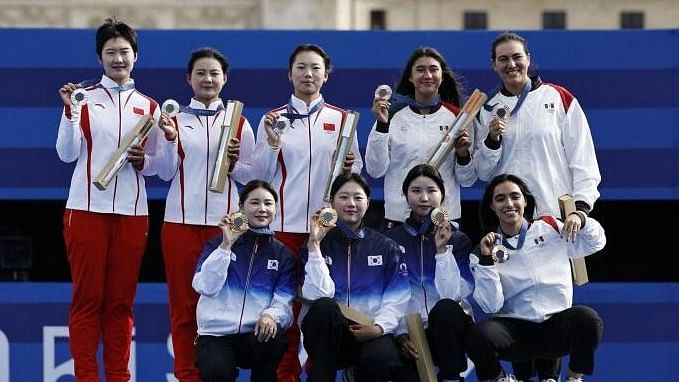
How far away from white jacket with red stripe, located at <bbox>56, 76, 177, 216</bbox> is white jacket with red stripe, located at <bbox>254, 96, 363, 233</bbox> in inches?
23.0

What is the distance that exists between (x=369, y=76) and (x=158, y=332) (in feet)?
7.21

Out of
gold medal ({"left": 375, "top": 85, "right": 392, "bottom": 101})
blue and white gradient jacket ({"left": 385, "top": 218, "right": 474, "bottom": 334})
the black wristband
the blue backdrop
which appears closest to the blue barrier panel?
the blue backdrop

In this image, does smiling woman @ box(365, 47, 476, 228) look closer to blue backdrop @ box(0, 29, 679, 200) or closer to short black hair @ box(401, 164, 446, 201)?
short black hair @ box(401, 164, 446, 201)

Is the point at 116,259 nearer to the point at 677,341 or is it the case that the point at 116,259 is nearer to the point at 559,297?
the point at 559,297

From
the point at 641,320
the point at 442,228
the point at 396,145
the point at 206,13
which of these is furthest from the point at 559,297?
the point at 206,13

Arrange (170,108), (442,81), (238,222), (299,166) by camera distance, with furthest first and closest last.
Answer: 1. (442,81)
2. (299,166)
3. (170,108)
4. (238,222)

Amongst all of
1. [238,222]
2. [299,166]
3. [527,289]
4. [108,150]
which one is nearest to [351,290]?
[238,222]

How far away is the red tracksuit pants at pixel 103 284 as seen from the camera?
8148mm

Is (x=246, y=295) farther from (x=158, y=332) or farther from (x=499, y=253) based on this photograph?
(x=158, y=332)

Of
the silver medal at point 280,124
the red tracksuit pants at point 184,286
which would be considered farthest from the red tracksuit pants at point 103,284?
the silver medal at point 280,124

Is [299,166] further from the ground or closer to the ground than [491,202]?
further from the ground

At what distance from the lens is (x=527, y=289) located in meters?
7.89

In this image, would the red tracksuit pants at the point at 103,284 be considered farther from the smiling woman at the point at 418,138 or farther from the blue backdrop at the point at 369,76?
the blue backdrop at the point at 369,76

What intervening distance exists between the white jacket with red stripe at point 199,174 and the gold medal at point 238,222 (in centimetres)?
62
